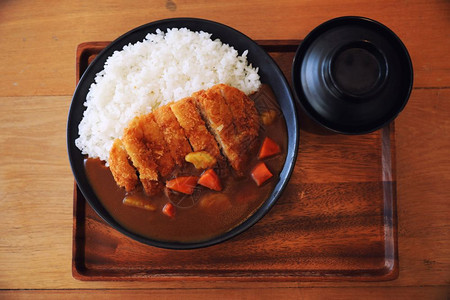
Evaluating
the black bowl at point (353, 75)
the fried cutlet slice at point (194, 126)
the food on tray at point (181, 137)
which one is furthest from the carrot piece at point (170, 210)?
the black bowl at point (353, 75)

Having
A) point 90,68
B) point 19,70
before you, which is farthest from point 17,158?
point 90,68

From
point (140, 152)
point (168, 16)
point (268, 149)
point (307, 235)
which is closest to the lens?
point (140, 152)

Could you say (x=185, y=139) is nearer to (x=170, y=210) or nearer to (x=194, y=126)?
(x=194, y=126)

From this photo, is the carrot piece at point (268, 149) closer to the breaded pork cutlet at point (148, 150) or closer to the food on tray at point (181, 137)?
the food on tray at point (181, 137)

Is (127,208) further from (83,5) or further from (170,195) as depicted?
(83,5)

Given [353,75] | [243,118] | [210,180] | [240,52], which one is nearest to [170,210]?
[210,180]
